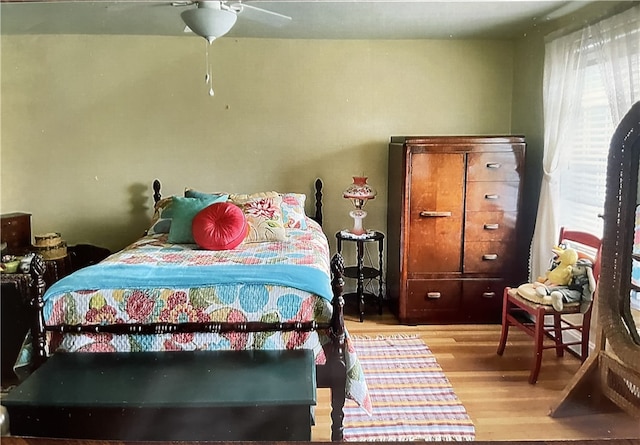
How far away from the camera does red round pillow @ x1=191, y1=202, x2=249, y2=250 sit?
174 centimetres

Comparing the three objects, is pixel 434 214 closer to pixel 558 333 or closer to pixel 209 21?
pixel 558 333

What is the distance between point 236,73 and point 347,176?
0.49 meters

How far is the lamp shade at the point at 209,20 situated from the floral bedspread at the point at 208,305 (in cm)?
64

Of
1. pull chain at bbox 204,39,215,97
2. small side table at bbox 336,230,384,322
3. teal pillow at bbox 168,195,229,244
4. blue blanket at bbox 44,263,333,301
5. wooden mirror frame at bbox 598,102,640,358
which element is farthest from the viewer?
blue blanket at bbox 44,263,333,301

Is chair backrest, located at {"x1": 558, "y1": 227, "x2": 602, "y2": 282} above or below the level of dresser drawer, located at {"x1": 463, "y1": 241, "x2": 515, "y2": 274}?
above

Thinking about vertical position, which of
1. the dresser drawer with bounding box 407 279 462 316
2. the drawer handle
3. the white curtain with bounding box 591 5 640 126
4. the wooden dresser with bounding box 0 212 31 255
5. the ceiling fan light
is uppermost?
the ceiling fan light

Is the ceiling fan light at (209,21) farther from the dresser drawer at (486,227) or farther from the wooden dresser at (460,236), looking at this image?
the dresser drawer at (486,227)

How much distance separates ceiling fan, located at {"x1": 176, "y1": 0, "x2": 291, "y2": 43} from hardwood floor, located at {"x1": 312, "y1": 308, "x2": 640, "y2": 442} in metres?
0.85

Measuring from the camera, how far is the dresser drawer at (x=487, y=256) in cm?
127

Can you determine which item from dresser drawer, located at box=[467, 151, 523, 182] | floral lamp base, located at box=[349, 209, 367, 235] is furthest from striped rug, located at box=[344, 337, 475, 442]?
dresser drawer, located at box=[467, 151, 523, 182]

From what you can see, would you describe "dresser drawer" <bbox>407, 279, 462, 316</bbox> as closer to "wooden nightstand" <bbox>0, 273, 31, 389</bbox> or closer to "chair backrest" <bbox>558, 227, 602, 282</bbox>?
"chair backrest" <bbox>558, 227, 602, 282</bbox>

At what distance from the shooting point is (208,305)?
175 centimetres

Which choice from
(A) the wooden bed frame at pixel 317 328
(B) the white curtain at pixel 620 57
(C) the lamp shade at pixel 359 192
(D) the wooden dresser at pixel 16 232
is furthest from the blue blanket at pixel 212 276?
(B) the white curtain at pixel 620 57

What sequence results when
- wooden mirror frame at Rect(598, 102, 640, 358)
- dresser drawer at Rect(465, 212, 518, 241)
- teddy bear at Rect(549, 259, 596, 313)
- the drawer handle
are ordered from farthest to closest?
the drawer handle
dresser drawer at Rect(465, 212, 518, 241)
teddy bear at Rect(549, 259, 596, 313)
wooden mirror frame at Rect(598, 102, 640, 358)
